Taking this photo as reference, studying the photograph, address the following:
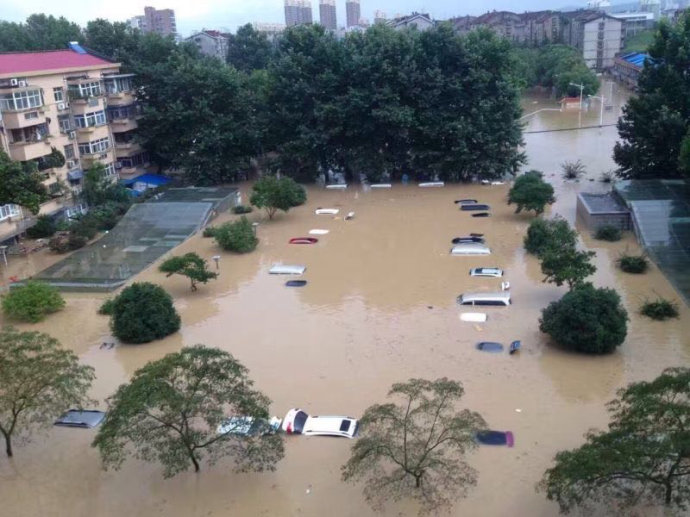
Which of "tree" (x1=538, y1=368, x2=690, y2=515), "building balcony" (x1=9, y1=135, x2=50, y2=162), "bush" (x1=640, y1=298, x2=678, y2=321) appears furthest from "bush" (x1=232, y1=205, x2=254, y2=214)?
"tree" (x1=538, y1=368, x2=690, y2=515)

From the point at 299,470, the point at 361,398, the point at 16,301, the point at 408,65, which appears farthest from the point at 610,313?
the point at 408,65

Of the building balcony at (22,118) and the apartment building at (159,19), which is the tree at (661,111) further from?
the apartment building at (159,19)

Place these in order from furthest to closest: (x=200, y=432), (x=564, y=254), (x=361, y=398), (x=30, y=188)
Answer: (x=30, y=188), (x=564, y=254), (x=361, y=398), (x=200, y=432)

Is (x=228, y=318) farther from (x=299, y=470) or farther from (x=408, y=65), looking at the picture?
(x=408, y=65)

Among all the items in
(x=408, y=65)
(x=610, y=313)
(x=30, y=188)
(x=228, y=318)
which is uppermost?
(x=408, y=65)

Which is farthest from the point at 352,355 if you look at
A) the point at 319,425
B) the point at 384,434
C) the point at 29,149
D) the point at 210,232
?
the point at 29,149

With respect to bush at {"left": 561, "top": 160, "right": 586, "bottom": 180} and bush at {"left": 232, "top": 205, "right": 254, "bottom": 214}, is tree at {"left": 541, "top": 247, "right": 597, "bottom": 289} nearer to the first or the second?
bush at {"left": 232, "top": 205, "right": 254, "bottom": 214}

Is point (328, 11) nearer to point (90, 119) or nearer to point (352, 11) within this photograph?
point (352, 11)
